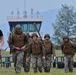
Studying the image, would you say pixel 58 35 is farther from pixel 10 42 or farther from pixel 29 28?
pixel 10 42

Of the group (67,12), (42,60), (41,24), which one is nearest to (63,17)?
(67,12)

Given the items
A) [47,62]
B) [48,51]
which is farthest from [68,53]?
[47,62]

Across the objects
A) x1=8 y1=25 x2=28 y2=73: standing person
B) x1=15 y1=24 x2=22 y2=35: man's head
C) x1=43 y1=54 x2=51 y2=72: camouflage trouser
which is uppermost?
x1=15 y1=24 x2=22 y2=35: man's head

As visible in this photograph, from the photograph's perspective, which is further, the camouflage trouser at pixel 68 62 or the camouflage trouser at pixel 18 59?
the camouflage trouser at pixel 68 62

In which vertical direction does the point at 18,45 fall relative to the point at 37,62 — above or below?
above

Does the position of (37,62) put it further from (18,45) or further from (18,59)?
(18,59)

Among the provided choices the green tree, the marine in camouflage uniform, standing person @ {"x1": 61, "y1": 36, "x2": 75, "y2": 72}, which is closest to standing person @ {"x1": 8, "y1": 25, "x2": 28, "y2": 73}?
the marine in camouflage uniform

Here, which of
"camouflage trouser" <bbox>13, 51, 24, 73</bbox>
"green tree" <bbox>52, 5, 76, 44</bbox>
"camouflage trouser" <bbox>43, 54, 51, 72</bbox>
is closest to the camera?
"camouflage trouser" <bbox>13, 51, 24, 73</bbox>

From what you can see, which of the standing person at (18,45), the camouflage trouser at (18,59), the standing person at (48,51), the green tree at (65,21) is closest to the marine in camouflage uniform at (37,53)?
Result: the standing person at (48,51)

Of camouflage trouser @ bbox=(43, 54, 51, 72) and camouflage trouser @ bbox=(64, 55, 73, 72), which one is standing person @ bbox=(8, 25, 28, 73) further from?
camouflage trouser @ bbox=(43, 54, 51, 72)

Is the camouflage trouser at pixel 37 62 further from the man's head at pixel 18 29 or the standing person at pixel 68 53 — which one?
the man's head at pixel 18 29

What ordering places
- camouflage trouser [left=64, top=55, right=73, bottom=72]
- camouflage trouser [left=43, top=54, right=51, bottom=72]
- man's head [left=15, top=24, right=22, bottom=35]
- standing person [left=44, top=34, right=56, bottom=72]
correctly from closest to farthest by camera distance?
man's head [left=15, top=24, right=22, bottom=35] → camouflage trouser [left=64, top=55, right=73, bottom=72] → standing person [left=44, top=34, right=56, bottom=72] → camouflage trouser [left=43, top=54, right=51, bottom=72]

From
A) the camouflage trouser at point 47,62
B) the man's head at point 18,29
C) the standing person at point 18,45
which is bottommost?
the camouflage trouser at point 47,62

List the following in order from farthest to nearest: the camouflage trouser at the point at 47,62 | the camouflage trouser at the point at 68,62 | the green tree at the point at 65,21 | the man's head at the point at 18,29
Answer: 1. the green tree at the point at 65,21
2. the camouflage trouser at the point at 47,62
3. the camouflage trouser at the point at 68,62
4. the man's head at the point at 18,29
